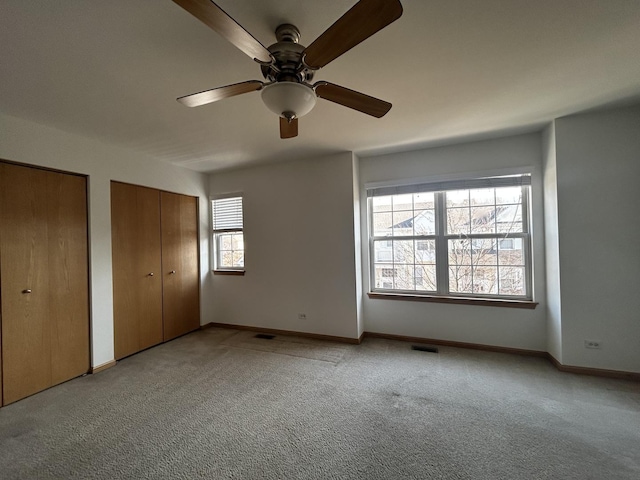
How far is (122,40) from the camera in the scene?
1.44 m

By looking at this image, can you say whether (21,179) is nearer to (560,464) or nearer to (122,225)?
(122,225)

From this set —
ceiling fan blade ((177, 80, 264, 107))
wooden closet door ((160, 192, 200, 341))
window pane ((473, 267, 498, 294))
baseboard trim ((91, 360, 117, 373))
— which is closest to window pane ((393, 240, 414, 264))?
window pane ((473, 267, 498, 294))

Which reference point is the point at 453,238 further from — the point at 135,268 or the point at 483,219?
the point at 135,268

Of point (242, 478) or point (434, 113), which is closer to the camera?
point (242, 478)

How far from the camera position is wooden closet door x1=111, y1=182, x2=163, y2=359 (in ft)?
10.1

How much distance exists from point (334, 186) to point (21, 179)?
120 inches

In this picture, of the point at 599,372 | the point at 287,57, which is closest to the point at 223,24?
the point at 287,57

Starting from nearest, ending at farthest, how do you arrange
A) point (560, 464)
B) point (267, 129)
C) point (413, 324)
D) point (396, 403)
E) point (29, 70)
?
point (560, 464), point (29, 70), point (396, 403), point (267, 129), point (413, 324)

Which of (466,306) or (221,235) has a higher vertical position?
(221,235)

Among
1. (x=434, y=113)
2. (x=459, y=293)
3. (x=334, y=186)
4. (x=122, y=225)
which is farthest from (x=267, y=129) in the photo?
(x=459, y=293)

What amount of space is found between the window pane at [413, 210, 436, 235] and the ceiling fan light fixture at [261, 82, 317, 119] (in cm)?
245

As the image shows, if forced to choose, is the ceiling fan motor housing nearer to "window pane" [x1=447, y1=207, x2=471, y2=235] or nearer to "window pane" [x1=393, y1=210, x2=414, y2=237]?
"window pane" [x1=393, y1=210, x2=414, y2=237]

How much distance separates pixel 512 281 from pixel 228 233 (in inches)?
155

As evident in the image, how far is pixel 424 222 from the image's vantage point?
3436 mm
